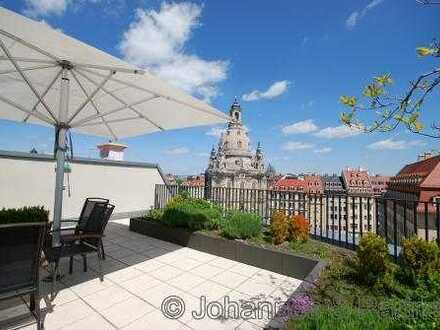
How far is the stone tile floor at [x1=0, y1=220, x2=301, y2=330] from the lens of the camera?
9.68ft

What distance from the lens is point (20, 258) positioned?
2373mm

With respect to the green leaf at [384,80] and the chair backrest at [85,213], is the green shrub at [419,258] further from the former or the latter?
the chair backrest at [85,213]

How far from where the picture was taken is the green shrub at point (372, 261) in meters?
3.27

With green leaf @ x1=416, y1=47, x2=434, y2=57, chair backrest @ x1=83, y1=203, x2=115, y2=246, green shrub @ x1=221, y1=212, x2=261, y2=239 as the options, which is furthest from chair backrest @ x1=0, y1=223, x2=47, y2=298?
green shrub @ x1=221, y1=212, x2=261, y2=239

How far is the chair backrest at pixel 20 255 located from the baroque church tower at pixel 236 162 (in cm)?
8469

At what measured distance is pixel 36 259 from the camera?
8.09 ft

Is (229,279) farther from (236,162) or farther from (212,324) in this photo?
(236,162)

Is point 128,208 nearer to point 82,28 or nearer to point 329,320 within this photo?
point 82,28

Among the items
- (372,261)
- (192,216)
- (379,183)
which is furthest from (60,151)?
(379,183)

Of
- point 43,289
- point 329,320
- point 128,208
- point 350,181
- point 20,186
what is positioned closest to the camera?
point 329,320

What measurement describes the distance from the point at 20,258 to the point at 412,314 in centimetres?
328

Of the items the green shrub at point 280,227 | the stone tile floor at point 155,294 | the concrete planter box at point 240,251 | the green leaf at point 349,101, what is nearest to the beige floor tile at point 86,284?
the stone tile floor at point 155,294

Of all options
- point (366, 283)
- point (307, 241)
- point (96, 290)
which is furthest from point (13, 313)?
point (307, 241)

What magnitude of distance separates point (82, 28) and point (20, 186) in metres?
4.56
